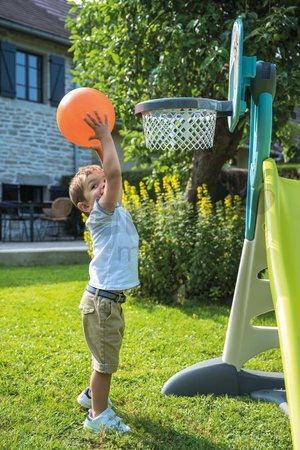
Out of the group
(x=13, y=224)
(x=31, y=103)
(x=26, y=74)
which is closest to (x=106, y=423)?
(x=13, y=224)

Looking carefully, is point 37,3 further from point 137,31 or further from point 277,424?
point 277,424

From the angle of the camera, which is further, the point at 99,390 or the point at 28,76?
the point at 28,76

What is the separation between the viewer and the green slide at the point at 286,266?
1.37m

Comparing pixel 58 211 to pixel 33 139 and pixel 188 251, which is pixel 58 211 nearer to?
pixel 33 139

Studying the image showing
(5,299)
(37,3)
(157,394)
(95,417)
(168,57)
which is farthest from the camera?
(37,3)

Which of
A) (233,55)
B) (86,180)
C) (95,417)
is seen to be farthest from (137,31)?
(95,417)

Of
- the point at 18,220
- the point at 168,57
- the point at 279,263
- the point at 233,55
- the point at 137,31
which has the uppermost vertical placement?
the point at 137,31

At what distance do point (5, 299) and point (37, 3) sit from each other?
11750mm

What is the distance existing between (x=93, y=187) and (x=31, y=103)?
11.1m

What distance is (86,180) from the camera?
100 inches

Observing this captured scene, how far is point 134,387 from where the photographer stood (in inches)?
120

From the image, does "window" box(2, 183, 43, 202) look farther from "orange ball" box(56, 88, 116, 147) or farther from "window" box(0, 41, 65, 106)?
"orange ball" box(56, 88, 116, 147)

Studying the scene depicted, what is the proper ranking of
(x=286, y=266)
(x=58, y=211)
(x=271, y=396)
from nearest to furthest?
(x=286, y=266) < (x=271, y=396) < (x=58, y=211)

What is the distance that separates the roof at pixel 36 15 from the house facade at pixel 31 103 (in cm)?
2
